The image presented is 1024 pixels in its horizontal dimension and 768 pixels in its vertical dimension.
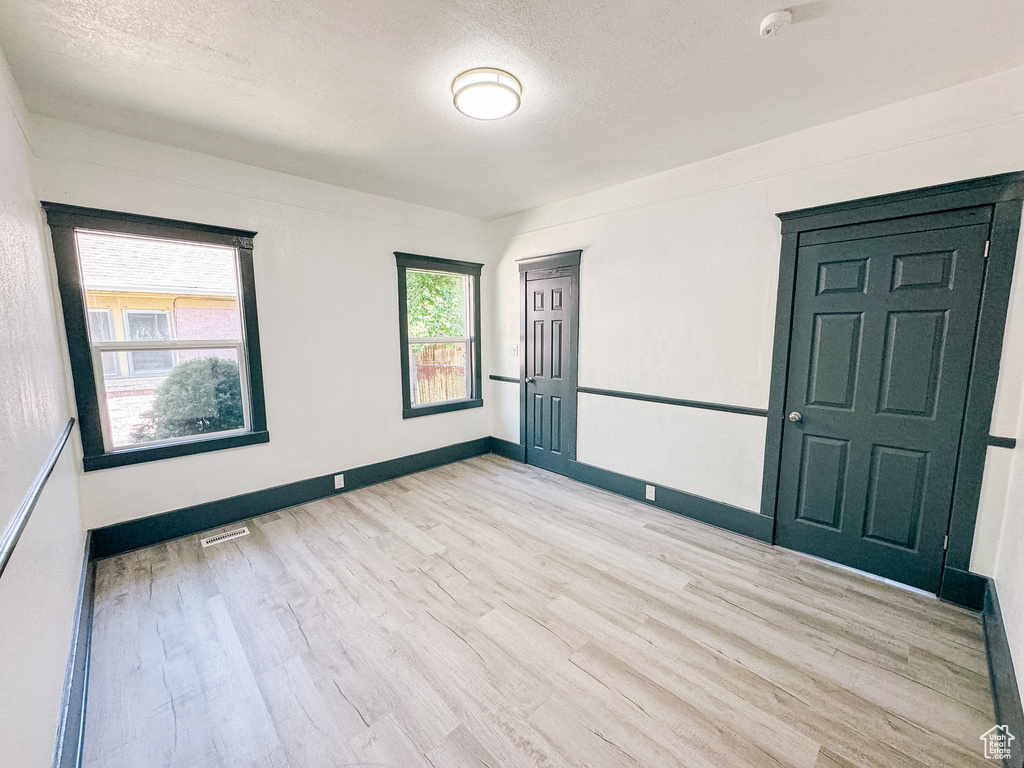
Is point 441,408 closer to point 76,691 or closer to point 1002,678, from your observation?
point 76,691

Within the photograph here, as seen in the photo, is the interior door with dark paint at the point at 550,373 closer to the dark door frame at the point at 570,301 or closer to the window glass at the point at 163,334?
the dark door frame at the point at 570,301

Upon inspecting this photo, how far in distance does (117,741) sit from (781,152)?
176 inches

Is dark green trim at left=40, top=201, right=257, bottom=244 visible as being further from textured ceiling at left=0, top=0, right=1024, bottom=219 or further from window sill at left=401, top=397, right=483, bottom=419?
window sill at left=401, top=397, right=483, bottom=419

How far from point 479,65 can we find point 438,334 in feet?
9.44

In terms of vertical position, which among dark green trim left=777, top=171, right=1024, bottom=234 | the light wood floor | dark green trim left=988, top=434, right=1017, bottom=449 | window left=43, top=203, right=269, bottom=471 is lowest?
the light wood floor

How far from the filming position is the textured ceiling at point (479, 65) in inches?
64.7

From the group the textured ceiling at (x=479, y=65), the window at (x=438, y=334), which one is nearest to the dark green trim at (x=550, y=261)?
the window at (x=438, y=334)

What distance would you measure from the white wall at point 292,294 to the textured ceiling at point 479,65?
0.24 meters

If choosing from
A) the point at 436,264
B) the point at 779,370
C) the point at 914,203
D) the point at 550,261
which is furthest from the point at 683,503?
the point at 436,264

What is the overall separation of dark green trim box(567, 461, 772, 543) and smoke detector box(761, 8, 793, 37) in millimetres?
2793

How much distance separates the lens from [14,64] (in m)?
1.92

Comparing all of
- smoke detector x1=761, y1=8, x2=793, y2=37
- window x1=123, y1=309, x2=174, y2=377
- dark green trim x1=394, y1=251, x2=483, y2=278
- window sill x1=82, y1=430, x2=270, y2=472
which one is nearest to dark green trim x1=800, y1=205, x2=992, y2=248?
smoke detector x1=761, y1=8, x2=793, y2=37

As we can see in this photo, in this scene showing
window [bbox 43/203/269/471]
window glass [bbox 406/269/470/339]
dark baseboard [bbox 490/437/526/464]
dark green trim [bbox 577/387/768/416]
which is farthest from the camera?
dark baseboard [bbox 490/437/526/464]

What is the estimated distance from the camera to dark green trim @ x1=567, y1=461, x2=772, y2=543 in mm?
2980
